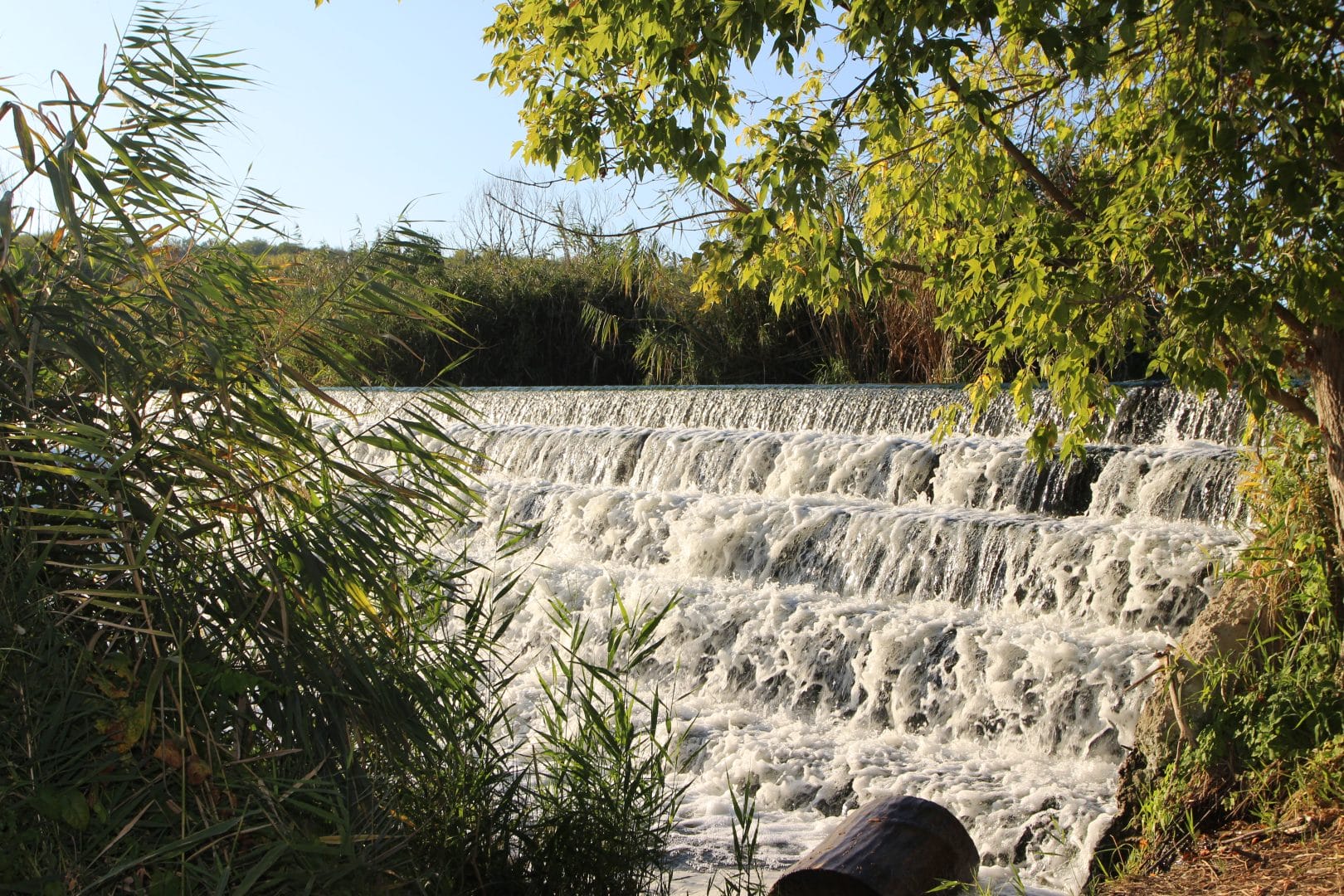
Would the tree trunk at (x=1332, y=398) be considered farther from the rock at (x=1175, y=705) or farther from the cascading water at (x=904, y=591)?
the cascading water at (x=904, y=591)

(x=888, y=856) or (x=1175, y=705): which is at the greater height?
(x=1175, y=705)

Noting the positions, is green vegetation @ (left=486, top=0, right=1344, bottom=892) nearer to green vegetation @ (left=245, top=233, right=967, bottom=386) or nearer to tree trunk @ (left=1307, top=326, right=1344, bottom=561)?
tree trunk @ (left=1307, top=326, right=1344, bottom=561)

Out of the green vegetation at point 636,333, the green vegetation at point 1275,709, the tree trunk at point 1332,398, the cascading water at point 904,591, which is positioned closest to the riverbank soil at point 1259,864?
the green vegetation at point 1275,709

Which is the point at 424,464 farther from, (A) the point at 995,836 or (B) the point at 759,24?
(A) the point at 995,836

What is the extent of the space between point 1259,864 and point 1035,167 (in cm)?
236

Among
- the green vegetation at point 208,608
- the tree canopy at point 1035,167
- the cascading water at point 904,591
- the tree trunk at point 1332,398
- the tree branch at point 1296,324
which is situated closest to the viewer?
the green vegetation at point 208,608

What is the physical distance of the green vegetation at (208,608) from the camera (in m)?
2.16

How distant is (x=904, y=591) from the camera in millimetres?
6219

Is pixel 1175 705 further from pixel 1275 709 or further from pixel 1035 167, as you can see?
pixel 1035 167

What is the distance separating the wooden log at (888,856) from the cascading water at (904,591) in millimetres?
870

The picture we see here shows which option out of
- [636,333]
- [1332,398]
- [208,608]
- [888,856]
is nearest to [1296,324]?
[1332,398]

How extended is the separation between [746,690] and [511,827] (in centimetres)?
315

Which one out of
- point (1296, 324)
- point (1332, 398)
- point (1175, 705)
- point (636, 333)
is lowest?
point (1175, 705)

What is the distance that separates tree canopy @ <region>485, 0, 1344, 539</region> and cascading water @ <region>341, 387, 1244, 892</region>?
50.2 inches
